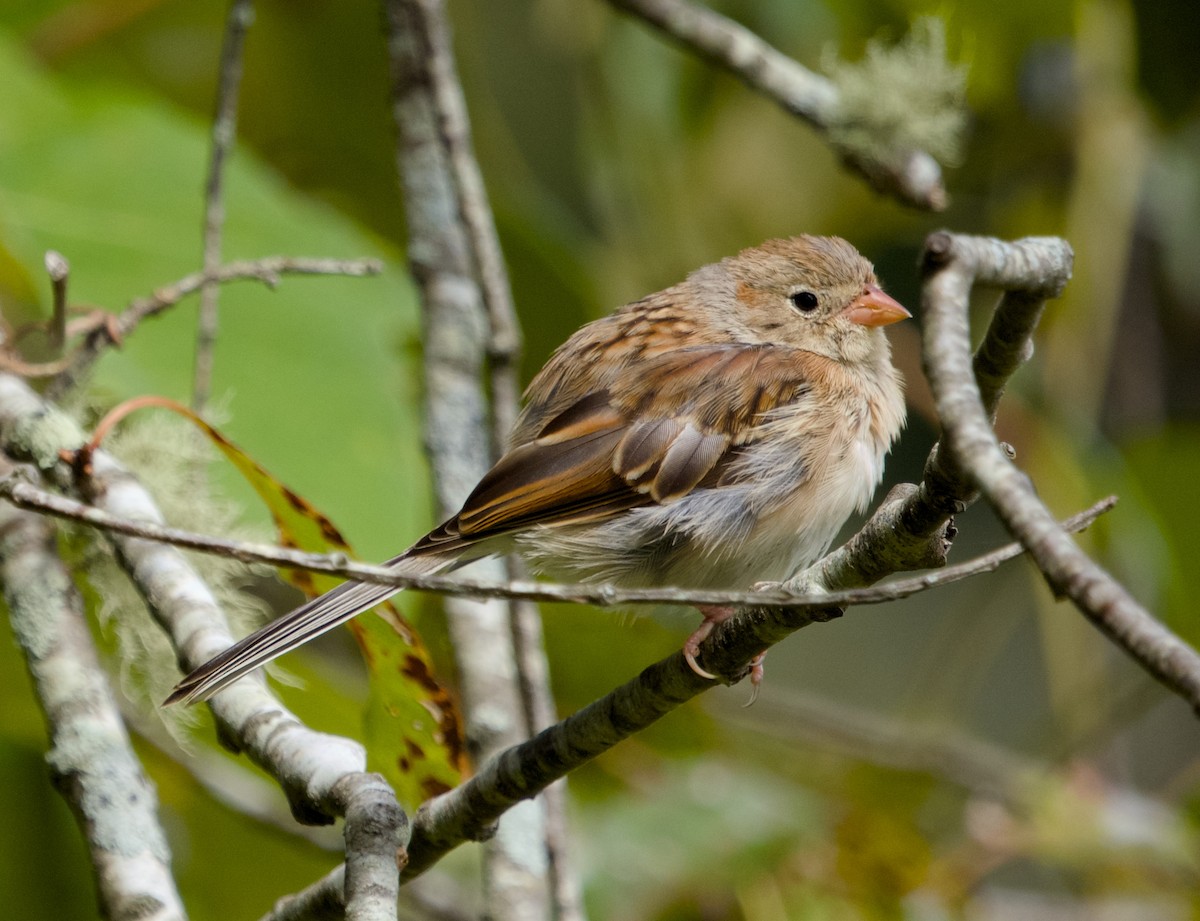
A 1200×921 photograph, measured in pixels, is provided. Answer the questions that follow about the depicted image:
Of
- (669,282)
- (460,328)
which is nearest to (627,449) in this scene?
(460,328)

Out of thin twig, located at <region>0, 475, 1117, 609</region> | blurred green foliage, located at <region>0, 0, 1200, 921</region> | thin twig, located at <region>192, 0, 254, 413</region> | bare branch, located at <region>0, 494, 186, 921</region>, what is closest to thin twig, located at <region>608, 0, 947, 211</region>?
blurred green foliage, located at <region>0, 0, 1200, 921</region>

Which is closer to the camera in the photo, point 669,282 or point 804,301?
point 804,301

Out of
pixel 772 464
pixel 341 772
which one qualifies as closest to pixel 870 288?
pixel 772 464

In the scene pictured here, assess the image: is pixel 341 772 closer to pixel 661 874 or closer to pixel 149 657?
pixel 149 657

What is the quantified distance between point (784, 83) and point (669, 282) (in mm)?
1798

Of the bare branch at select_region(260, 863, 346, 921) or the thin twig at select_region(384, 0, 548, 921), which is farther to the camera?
the thin twig at select_region(384, 0, 548, 921)

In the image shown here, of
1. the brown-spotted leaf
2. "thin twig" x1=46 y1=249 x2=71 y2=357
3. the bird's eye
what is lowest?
the brown-spotted leaf

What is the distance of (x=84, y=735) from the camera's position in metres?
2.24

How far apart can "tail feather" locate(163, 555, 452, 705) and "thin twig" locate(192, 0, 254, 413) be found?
60 centimetres

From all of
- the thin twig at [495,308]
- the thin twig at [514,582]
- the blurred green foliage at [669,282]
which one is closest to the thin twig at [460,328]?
the thin twig at [495,308]

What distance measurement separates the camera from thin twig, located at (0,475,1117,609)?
1545 mm

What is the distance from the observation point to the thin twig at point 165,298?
264 centimetres

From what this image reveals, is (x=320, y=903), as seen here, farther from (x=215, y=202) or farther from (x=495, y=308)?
(x=215, y=202)

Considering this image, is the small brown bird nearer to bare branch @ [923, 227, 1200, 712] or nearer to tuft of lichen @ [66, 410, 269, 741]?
tuft of lichen @ [66, 410, 269, 741]
